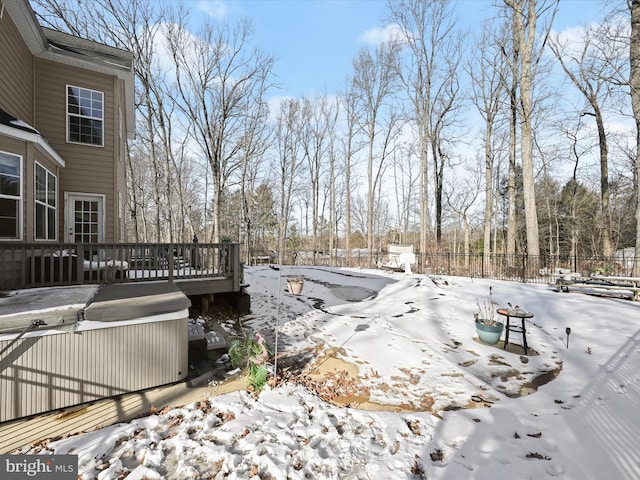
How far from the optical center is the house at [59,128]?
5824mm

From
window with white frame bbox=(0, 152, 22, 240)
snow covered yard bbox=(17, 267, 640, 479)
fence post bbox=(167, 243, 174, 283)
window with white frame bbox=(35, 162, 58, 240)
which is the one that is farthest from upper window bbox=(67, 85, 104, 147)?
snow covered yard bbox=(17, 267, 640, 479)

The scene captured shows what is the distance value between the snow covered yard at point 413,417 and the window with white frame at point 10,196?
4.70 metres

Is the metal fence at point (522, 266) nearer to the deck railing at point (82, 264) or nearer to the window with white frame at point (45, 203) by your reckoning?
the deck railing at point (82, 264)

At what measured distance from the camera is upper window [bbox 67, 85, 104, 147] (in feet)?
26.2

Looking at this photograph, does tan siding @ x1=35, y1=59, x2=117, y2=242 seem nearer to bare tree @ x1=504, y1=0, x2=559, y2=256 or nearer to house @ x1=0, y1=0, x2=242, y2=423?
house @ x1=0, y1=0, x2=242, y2=423

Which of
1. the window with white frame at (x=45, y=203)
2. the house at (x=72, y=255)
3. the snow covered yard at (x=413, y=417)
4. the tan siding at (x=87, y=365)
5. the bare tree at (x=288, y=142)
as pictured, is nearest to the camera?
the snow covered yard at (x=413, y=417)

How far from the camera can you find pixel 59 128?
7.83 m

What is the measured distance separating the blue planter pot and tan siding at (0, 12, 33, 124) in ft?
34.4

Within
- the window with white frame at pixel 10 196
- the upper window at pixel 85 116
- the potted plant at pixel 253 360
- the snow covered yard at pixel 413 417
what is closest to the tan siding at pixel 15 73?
the upper window at pixel 85 116

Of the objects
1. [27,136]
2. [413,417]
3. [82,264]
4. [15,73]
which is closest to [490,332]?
[413,417]

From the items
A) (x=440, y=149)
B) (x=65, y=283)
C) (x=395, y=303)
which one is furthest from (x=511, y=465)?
(x=440, y=149)

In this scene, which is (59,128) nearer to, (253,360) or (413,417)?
(253,360)

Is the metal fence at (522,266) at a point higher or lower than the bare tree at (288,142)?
lower

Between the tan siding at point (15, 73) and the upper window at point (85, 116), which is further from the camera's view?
the upper window at point (85, 116)
